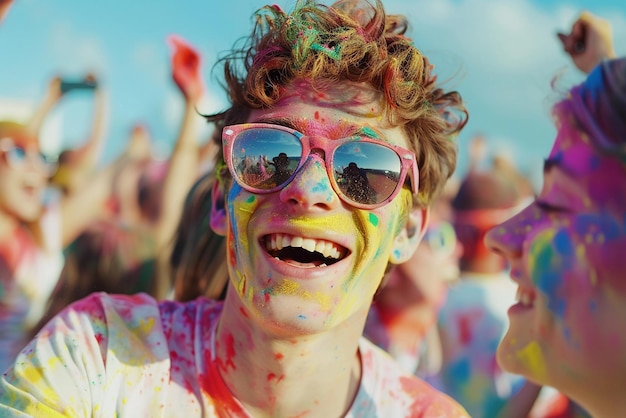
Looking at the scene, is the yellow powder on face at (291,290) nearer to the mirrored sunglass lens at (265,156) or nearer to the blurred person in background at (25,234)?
the mirrored sunglass lens at (265,156)

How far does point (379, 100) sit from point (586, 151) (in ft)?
2.45

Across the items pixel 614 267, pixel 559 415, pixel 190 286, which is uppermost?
pixel 614 267

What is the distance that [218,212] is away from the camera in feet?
7.82

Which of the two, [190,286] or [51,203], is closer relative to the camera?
[190,286]

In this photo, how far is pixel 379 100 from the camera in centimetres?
218

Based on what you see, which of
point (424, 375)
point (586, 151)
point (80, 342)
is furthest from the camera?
point (424, 375)

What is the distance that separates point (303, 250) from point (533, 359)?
30.3 inches

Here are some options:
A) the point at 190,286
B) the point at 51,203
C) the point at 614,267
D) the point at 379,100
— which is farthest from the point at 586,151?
the point at 51,203

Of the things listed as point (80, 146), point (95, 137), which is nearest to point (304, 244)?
point (95, 137)

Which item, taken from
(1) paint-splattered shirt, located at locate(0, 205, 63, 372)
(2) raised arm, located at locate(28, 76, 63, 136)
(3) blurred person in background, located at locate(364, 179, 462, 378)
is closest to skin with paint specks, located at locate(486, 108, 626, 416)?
(3) blurred person in background, located at locate(364, 179, 462, 378)

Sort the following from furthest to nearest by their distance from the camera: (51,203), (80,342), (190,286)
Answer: (51,203) < (190,286) < (80,342)

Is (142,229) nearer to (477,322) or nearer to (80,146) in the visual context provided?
(477,322)

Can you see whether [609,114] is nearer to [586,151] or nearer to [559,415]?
[586,151]

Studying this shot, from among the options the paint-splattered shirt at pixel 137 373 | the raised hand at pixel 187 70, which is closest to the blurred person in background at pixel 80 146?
the raised hand at pixel 187 70
